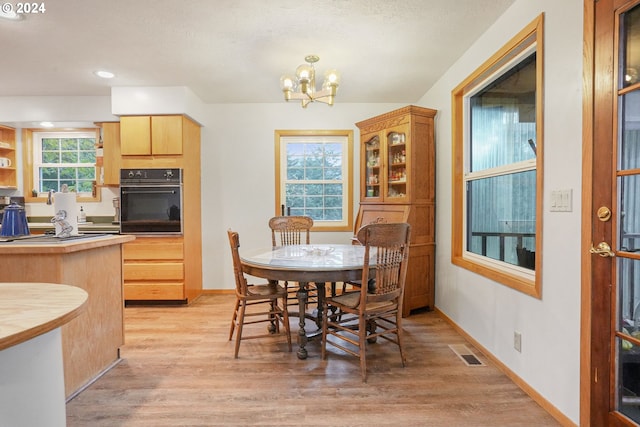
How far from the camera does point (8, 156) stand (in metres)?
4.46

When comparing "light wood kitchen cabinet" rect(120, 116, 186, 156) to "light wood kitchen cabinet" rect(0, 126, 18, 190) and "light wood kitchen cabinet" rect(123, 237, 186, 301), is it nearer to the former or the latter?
"light wood kitchen cabinet" rect(123, 237, 186, 301)

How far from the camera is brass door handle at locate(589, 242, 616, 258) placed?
1.45 meters

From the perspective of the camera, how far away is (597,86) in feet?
4.93

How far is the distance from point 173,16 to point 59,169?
3.56m

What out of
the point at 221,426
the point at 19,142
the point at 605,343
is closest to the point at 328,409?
the point at 221,426

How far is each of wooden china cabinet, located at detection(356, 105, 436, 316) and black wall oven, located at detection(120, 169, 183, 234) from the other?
232 cm

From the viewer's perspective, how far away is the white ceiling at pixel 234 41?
224cm

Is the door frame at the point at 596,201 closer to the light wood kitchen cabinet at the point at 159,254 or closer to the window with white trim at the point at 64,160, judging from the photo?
the light wood kitchen cabinet at the point at 159,254

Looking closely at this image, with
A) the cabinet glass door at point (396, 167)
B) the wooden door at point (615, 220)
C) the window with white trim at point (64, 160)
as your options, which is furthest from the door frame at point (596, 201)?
the window with white trim at point (64, 160)

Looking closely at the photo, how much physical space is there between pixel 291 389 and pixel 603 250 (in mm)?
1864

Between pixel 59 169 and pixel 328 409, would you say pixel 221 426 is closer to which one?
pixel 328 409

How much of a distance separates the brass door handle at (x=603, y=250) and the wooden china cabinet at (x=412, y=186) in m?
1.90

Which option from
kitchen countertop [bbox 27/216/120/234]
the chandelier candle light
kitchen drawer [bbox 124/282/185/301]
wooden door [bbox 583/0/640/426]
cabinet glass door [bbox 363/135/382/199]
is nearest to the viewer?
wooden door [bbox 583/0/640/426]

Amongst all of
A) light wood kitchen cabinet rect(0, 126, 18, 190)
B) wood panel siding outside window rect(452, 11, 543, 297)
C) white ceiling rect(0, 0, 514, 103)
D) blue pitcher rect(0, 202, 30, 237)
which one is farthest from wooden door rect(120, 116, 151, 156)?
wood panel siding outside window rect(452, 11, 543, 297)
